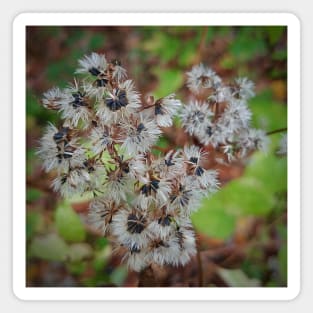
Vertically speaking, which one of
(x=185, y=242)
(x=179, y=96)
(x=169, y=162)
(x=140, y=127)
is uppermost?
(x=179, y=96)

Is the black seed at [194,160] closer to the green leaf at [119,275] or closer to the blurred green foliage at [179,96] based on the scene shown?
the blurred green foliage at [179,96]

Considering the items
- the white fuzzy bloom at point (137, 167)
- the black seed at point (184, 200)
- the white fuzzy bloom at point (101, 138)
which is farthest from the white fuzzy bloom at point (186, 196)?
the white fuzzy bloom at point (101, 138)

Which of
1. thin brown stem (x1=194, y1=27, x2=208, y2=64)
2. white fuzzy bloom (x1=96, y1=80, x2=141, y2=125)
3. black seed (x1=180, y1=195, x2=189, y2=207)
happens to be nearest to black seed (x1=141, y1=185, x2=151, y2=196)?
black seed (x1=180, y1=195, x2=189, y2=207)

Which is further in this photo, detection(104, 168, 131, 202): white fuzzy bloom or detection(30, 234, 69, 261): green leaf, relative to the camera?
detection(30, 234, 69, 261): green leaf

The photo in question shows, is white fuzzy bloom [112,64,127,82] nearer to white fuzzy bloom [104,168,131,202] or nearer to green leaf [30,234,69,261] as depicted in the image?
white fuzzy bloom [104,168,131,202]

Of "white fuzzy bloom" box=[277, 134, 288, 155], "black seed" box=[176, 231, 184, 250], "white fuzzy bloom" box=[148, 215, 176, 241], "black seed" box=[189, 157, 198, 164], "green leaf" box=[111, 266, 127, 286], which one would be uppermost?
"white fuzzy bloom" box=[277, 134, 288, 155]

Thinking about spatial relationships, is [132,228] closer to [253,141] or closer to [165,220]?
[165,220]

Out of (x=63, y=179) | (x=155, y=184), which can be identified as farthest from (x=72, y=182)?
(x=155, y=184)
